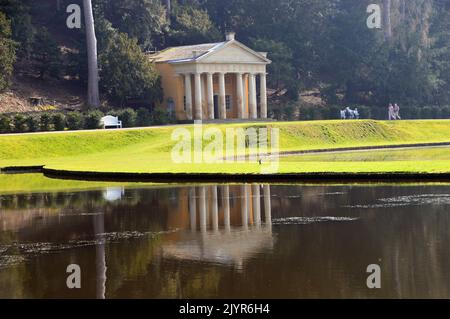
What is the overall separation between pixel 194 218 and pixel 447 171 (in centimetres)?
1169

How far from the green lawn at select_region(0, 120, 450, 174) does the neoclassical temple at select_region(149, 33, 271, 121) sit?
10361mm

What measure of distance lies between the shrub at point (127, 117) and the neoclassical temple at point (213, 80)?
6765mm

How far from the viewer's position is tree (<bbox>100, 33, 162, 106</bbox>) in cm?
7212

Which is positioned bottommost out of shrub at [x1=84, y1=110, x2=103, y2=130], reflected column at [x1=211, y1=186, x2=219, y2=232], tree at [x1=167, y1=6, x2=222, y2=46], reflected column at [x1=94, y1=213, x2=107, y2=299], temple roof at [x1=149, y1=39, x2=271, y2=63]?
reflected column at [x1=211, y1=186, x2=219, y2=232]

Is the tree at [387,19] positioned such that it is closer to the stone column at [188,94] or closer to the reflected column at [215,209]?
the stone column at [188,94]

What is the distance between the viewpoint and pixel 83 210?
27281mm

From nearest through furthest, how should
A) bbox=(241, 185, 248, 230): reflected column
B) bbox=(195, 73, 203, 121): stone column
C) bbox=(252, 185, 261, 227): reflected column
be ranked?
bbox=(241, 185, 248, 230): reflected column → bbox=(252, 185, 261, 227): reflected column → bbox=(195, 73, 203, 121): stone column

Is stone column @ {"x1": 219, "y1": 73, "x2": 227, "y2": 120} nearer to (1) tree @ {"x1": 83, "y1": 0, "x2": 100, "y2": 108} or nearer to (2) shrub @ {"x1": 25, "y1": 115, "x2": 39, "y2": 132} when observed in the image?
(1) tree @ {"x1": 83, "y1": 0, "x2": 100, "y2": 108}

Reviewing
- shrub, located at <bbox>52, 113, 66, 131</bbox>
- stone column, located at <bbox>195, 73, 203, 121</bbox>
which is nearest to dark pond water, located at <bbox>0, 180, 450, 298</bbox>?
shrub, located at <bbox>52, 113, 66, 131</bbox>

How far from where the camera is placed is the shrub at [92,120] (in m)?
63.0

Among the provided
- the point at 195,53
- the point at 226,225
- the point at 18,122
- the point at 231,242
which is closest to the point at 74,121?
the point at 18,122

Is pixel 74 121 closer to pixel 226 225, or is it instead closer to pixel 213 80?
pixel 213 80

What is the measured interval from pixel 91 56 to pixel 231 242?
170 ft
